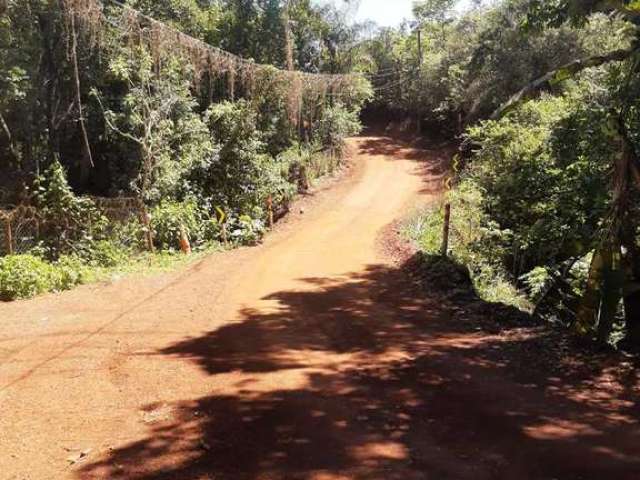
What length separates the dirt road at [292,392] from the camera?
4805 millimetres

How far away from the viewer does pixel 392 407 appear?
590cm

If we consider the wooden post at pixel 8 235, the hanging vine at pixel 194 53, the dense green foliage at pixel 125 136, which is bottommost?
the wooden post at pixel 8 235

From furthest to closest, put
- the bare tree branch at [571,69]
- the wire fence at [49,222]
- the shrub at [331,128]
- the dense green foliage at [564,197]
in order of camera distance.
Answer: the shrub at [331,128] < the wire fence at [49,222] < the bare tree branch at [571,69] < the dense green foliage at [564,197]

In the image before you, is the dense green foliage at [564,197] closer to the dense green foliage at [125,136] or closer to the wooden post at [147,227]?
the dense green foliage at [125,136]

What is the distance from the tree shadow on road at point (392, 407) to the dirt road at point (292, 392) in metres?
0.02

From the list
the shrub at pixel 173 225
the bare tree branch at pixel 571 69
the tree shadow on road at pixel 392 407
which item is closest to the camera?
the tree shadow on road at pixel 392 407

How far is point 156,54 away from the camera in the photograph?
16.2 m

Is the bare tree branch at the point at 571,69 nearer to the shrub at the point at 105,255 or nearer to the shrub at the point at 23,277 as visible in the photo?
the shrub at the point at 23,277

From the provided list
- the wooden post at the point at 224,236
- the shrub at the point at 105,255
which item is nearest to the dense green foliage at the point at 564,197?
the wooden post at the point at 224,236

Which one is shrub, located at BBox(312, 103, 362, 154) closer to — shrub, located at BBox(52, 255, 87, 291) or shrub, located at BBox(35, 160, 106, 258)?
shrub, located at BBox(35, 160, 106, 258)

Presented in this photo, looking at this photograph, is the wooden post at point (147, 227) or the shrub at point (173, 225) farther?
the shrub at point (173, 225)

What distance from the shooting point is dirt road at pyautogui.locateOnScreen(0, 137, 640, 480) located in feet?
15.8

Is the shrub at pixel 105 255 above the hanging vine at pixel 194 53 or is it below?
below

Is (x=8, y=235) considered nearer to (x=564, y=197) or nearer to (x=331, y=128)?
(x=564, y=197)
